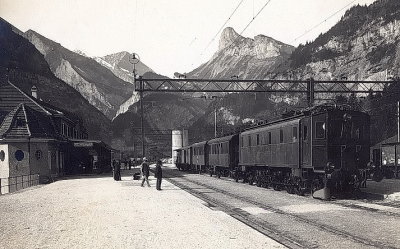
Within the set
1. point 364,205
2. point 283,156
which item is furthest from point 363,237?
point 283,156

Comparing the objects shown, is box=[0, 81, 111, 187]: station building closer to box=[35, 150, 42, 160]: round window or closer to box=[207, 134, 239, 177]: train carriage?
box=[35, 150, 42, 160]: round window

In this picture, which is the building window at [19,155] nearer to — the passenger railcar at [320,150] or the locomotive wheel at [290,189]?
the passenger railcar at [320,150]

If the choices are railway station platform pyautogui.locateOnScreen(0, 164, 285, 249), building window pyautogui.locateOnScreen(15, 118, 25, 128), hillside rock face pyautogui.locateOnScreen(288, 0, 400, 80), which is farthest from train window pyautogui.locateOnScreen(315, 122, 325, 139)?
hillside rock face pyautogui.locateOnScreen(288, 0, 400, 80)

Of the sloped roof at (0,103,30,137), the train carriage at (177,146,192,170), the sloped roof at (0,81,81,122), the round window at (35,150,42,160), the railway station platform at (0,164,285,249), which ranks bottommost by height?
the train carriage at (177,146,192,170)

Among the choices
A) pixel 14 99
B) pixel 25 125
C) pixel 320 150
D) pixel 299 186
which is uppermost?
pixel 14 99

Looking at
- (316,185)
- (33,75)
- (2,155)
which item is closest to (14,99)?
(2,155)

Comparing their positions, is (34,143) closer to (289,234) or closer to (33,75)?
(289,234)

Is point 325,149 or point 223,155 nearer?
point 325,149

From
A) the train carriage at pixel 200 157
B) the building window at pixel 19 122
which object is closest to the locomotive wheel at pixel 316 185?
the train carriage at pixel 200 157
